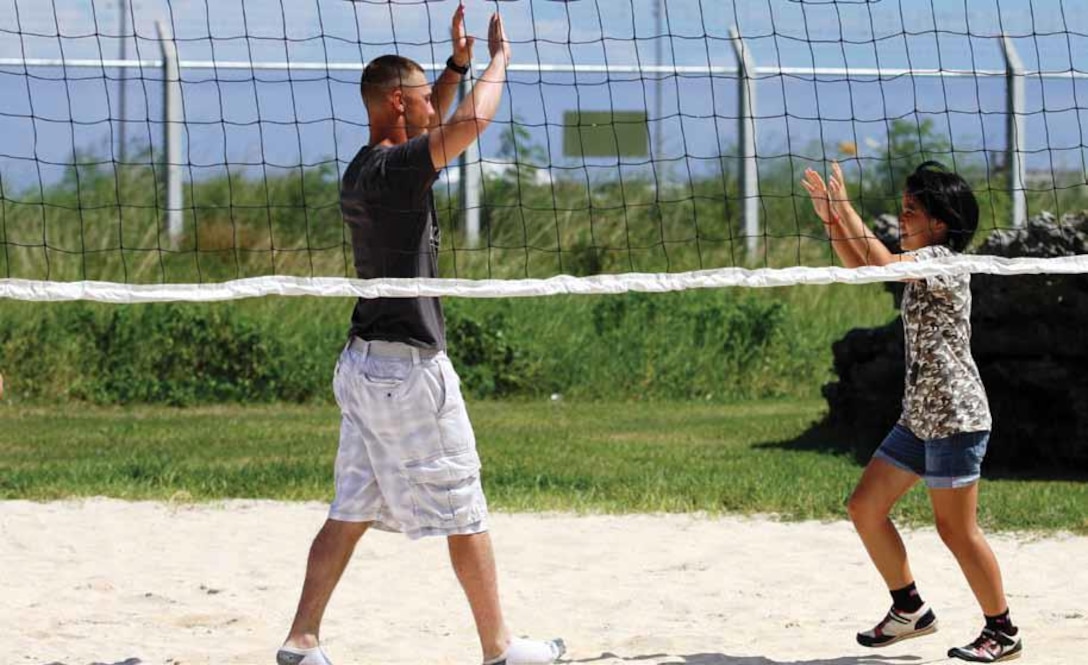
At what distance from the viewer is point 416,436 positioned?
4.89 m

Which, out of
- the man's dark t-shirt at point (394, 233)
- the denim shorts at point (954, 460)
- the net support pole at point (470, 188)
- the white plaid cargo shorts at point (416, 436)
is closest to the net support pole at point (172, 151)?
the net support pole at point (470, 188)

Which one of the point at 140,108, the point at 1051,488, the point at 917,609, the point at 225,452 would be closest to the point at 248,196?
the point at 140,108

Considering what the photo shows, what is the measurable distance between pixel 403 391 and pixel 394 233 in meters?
0.46

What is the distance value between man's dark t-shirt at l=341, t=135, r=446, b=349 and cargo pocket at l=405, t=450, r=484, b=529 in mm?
340

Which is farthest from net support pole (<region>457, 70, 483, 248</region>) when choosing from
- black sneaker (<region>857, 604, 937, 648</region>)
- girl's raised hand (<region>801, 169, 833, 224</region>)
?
black sneaker (<region>857, 604, 937, 648</region>)

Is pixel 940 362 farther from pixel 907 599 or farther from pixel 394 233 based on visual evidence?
pixel 394 233

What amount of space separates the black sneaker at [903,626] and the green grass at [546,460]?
2625 millimetres

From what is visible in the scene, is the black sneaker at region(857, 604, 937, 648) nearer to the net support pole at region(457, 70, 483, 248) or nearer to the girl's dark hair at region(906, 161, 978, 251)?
the girl's dark hair at region(906, 161, 978, 251)

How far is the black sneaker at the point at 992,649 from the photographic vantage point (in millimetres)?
5340

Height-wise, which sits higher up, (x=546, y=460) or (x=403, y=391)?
(x=403, y=391)

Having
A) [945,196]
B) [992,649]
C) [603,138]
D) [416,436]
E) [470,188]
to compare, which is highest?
[603,138]

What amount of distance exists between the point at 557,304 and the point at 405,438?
388 inches

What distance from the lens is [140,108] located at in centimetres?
1656

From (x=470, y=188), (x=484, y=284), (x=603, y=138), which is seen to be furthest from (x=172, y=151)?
(x=484, y=284)
